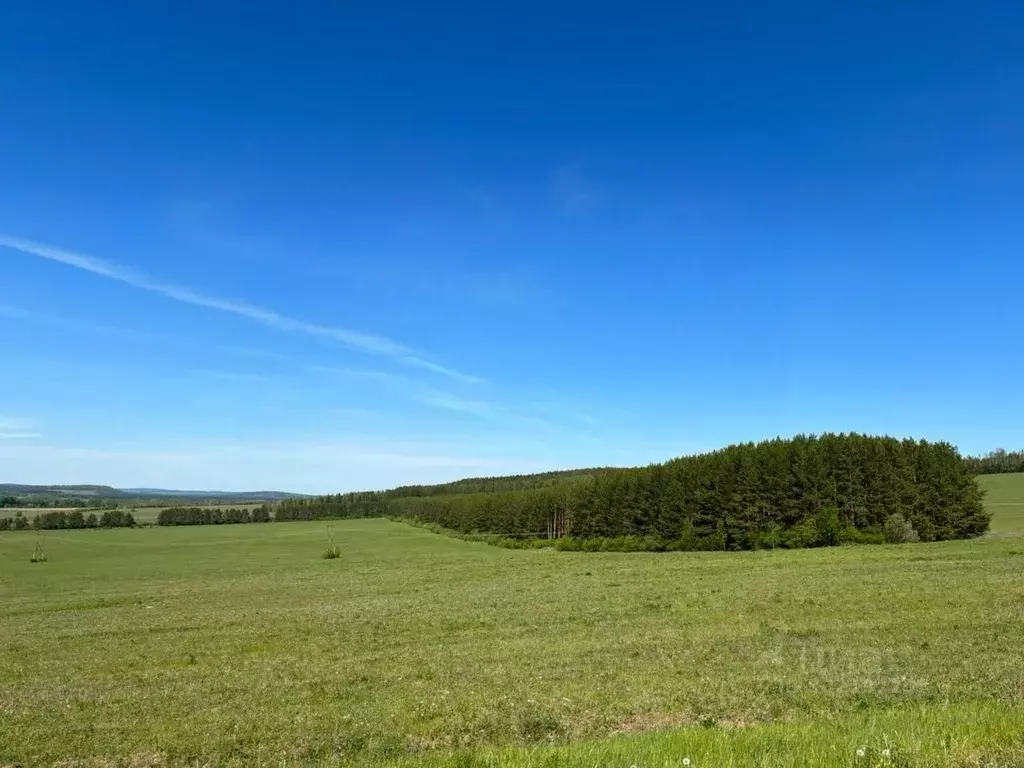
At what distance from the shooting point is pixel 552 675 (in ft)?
56.7

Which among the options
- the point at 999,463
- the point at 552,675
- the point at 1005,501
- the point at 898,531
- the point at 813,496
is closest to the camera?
the point at 552,675

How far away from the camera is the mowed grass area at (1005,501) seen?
8950 centimetres

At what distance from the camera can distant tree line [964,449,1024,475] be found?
166850 mm

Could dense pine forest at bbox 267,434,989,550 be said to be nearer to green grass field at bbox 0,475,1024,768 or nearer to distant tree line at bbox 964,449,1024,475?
green grass field at bbox 0,475,1024,768

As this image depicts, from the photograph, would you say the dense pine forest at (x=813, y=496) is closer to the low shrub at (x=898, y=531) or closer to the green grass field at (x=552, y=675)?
the low shrub at (x=898, y=531)

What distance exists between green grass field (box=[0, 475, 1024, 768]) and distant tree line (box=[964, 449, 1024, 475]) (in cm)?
15339

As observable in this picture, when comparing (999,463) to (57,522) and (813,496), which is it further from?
(57,522)

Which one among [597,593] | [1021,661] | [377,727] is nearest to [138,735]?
[377,727]

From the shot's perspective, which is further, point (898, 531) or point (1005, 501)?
point (1005, 501)

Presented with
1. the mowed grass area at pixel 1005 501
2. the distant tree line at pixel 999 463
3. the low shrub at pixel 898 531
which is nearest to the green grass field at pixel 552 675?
the low shrub at pixel 898 531

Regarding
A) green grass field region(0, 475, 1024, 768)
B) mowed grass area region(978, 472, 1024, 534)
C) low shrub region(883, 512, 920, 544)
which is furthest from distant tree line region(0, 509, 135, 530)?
mowed grass area region(978, 472, 1024, 534)

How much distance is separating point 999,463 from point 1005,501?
7400cm

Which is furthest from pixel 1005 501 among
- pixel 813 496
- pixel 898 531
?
pixel 898 531

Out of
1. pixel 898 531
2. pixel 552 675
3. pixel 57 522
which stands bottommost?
pixel 57 522
